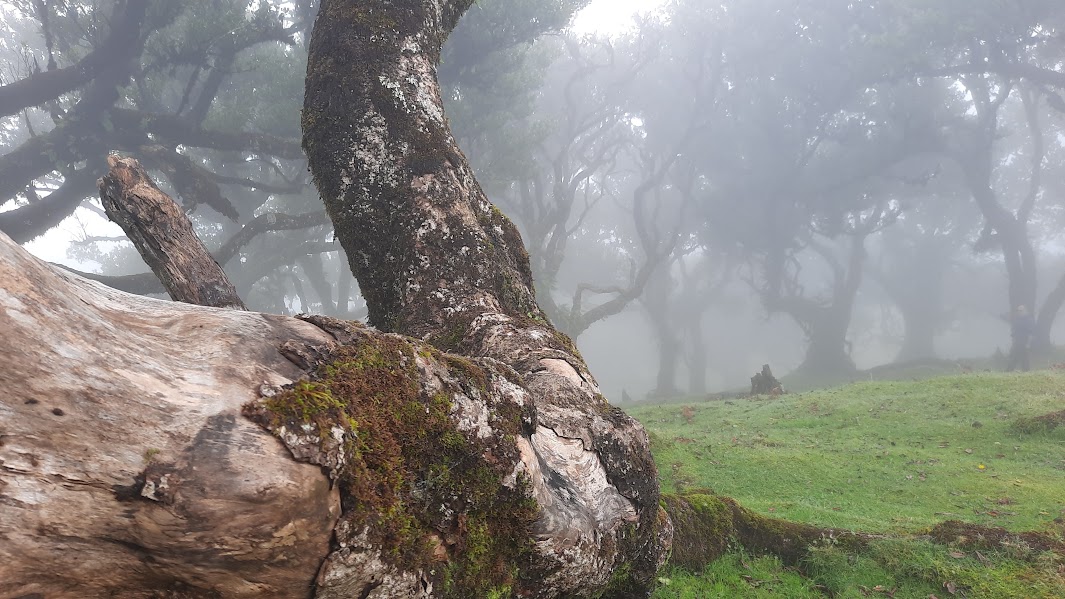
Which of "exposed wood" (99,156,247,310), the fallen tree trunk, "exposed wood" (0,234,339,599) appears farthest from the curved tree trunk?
the fallen tree trunk

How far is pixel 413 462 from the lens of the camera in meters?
2.38

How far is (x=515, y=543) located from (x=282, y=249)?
2882cm

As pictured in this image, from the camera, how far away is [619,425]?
11.3ft

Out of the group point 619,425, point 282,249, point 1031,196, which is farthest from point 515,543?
point 1031,196

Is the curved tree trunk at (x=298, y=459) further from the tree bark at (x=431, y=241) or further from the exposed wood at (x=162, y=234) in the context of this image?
the exposed wood at (x=162, y=234)

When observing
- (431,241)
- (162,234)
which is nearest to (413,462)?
(431,241)

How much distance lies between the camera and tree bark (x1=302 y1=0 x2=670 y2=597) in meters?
3.31

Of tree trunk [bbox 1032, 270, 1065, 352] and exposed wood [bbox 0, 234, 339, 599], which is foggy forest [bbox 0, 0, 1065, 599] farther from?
tree trunk [bbox 1032, 270, 1065, 352]

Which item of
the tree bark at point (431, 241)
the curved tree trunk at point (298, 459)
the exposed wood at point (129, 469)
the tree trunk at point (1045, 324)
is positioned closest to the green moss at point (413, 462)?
the curved tree trunk at point (298, 459)

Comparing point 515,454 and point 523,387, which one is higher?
point 523,387

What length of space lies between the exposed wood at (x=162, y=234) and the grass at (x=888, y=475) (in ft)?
16.2

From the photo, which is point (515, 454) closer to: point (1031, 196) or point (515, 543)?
point (515, 543)

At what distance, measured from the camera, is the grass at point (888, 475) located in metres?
5.59

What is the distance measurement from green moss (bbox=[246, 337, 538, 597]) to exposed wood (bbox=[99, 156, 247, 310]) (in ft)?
10.1
